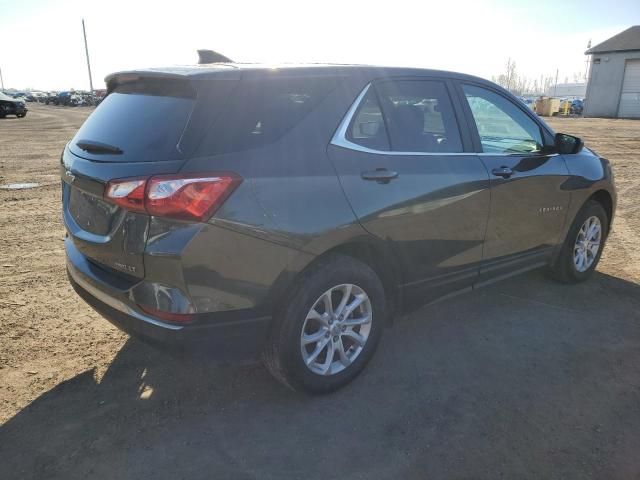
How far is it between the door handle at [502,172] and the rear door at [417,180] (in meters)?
0.12

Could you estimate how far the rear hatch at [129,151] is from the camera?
237cm

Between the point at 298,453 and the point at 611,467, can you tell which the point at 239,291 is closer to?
the point at 298,453

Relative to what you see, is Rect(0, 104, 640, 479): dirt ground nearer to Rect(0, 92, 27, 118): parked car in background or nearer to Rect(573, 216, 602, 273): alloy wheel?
Rect(573, 216, 602, 273): alloy wheel

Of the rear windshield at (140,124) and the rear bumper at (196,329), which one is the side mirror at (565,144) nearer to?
the rear bumper at (196,329)

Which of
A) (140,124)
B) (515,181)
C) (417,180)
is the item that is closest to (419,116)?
(417,180)

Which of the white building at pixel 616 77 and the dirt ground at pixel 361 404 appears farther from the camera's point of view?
the white building at pixel 616 77

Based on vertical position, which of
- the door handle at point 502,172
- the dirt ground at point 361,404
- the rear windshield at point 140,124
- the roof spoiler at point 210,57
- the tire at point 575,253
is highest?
the roof spoiler at point 210,57

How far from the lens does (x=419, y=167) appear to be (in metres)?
3.08

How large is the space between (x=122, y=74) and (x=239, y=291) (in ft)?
4.91

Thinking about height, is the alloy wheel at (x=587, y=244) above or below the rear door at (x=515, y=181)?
below

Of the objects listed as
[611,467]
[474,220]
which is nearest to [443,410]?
[611,467]

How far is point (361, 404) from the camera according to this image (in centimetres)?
292

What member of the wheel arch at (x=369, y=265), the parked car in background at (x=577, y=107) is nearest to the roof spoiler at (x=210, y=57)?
the wheel arch at (x=369, y=265)

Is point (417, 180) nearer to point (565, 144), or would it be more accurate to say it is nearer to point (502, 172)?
point (502, 172)
